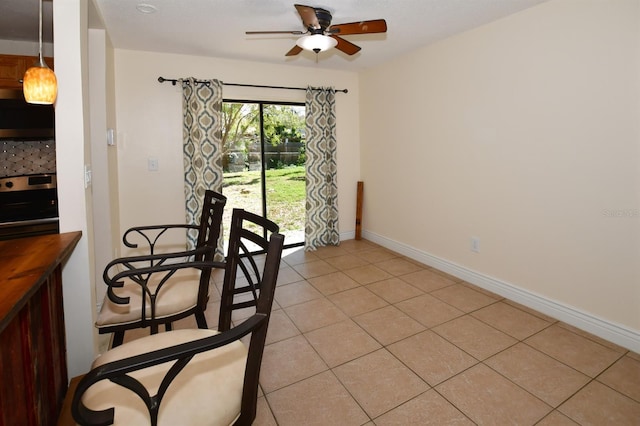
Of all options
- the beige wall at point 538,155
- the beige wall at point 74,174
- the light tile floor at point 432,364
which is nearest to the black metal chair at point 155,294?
the beige wall at point 74,174

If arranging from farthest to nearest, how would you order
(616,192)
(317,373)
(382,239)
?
(382,239) < (616,192) < (317,373)

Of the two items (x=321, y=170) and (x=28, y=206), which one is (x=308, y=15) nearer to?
(x=321, y=170)

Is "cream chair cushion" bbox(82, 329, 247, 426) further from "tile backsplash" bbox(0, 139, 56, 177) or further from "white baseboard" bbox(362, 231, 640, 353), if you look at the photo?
"tile backsplash" bbox(0, 139, 56, 177)

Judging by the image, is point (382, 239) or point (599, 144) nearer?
point (599, 144)

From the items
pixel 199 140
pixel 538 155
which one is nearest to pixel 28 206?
pixel 199 140

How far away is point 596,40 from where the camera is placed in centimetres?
223

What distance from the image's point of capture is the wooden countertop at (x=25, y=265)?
0.85 m

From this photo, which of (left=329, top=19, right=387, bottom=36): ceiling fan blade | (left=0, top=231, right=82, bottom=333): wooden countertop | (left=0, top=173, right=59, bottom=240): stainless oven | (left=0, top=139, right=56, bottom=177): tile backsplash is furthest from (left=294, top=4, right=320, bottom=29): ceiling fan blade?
(left=0, top=139, right=56, bottom=177): tile backsplash

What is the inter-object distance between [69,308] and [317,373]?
4.48 feet

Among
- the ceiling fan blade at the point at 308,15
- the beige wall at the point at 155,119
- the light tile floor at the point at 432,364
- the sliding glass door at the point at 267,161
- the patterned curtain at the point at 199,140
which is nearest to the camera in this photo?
the light tile floor at the point at 432,364

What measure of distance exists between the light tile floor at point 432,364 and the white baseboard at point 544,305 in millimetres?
65

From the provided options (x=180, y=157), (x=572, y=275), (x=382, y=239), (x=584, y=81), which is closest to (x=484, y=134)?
(x=584, y=81)

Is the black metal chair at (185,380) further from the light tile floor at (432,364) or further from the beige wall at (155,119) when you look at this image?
the beige wall at (155,119)

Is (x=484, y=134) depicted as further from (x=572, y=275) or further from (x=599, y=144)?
(x=572, y=275)
